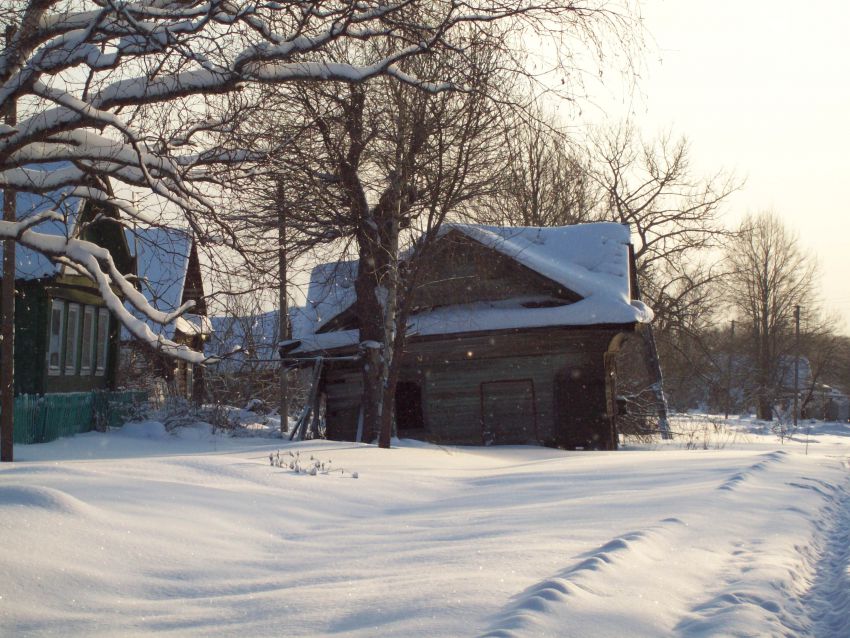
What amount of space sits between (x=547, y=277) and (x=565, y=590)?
17.3m

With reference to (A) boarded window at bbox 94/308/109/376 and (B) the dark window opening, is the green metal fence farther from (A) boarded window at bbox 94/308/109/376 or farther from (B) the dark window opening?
(B) the dark window opening

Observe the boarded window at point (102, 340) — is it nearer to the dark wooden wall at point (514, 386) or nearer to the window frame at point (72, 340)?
the window frame at point (72, 340)

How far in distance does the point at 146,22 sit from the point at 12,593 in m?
4.50

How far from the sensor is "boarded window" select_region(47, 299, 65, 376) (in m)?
22.5

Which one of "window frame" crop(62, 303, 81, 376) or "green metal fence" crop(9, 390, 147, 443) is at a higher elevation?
"window frame" crop(62, 303, 81, 376)

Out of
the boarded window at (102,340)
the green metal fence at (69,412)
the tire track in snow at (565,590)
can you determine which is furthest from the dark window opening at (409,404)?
the tire track in snow at (565,590)

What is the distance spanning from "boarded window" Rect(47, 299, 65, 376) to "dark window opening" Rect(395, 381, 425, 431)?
8.77 meters

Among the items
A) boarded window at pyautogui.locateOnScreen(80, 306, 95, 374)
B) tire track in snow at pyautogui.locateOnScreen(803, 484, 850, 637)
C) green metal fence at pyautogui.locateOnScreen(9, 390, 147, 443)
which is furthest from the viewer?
boarded window at pyautogui.locateOnScreen(80, 306, 95, 374)

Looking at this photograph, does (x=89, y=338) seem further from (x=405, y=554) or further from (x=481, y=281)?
(x=405, y=554)

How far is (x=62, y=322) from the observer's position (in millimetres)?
23172

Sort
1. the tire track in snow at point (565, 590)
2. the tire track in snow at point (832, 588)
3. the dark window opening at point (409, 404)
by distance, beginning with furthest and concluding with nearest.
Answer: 1. the dark window opening at point (409, 404)
2. the tire track in snow at point (832, 588)
3. the tire track in snow at point (565, 590)

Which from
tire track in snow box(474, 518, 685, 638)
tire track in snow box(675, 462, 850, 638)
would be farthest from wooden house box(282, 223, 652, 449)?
tire track in snow box(474, 518, 685, 638)

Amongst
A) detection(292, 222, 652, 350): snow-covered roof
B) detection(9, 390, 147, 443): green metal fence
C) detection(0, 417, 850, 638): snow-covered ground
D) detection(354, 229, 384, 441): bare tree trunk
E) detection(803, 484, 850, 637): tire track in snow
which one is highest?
detection(292, 222, 652, 350): snow-covered roof

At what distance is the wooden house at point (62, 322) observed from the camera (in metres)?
20.7
